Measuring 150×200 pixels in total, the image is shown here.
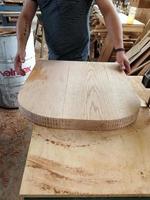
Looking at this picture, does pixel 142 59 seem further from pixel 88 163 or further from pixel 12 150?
pixel 88 163

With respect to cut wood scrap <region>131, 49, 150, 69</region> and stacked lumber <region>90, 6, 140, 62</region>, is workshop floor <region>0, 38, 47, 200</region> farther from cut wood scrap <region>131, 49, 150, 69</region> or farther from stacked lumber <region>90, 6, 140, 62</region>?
stacked lumber <region>90, 6, 140, 62</region>

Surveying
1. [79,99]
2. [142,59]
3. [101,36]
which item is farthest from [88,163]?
[101,36]

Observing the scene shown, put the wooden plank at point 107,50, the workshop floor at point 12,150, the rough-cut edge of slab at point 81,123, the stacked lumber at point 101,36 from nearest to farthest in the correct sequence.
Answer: the rough-cut edge of slab at point 81,123 < the workshop floor at point 12,150 < the wooden plank at point 107,50 < the stacked lumber at point 101,36

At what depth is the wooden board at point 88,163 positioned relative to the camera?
0.55 m

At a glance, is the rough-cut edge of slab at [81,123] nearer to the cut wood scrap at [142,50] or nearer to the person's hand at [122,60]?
the person's hand at [122,60]

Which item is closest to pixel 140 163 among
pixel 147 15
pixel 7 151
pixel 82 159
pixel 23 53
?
pixel 82 159

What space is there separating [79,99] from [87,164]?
263 millimetres

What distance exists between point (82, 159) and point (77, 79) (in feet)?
1.37

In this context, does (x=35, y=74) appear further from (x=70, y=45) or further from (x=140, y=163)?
(x=140, y=163)

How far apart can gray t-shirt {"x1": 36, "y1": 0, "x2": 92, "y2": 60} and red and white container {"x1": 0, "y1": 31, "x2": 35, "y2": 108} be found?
69cm

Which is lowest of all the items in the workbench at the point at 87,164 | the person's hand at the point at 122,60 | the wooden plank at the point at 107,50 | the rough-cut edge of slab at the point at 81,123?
the wooden plank at the point at 107,50

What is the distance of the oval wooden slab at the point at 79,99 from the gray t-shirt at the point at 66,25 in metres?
0.32

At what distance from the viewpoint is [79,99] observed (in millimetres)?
816

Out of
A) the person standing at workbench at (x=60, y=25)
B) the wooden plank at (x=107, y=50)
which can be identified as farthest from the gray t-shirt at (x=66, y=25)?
the wooden plank at (x=107, y=50)
